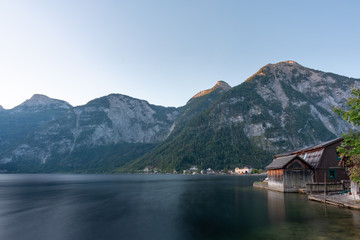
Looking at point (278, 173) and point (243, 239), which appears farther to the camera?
point (278, 173)

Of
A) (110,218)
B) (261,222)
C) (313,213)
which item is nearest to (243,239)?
(261,222)

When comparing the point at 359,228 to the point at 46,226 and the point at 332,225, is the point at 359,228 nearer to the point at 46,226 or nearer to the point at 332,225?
the point at 332,225

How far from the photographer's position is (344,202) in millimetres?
33750

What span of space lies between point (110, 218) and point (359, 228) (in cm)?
2838

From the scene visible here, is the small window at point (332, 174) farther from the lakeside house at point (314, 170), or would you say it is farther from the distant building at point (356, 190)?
the distant building at point (356, 190)

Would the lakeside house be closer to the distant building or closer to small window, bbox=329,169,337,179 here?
small window, bbox=329,169,337,179

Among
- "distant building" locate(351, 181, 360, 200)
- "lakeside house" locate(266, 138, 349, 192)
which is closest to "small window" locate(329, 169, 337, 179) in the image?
"lakeside house" locate(266, 138, 349, 192)

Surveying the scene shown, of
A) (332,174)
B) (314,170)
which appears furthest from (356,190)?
(332,174)

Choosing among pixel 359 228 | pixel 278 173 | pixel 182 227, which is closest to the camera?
pixel 359 228

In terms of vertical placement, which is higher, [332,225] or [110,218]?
[332,225]

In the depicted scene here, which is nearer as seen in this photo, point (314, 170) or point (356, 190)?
point (356, 190)

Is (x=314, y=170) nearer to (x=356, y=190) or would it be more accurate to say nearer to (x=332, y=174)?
(x=332, y=174)

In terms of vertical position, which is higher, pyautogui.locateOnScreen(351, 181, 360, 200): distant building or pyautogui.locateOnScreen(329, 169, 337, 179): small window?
pyautogui.locateOnScreen(329, 169, 337, 179): small window

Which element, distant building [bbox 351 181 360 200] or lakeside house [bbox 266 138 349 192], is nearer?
distant building [bbox 351 181 360 200]
